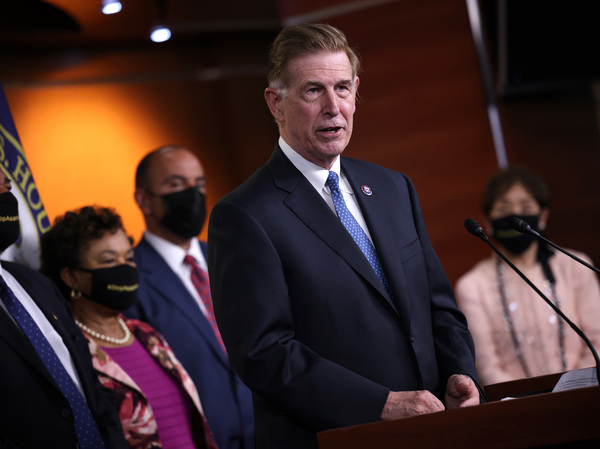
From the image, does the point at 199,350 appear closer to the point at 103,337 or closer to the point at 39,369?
the point at 103,337

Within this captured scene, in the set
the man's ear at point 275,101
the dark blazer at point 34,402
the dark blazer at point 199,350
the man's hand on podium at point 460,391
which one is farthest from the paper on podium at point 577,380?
the dark blazer at point 199,350

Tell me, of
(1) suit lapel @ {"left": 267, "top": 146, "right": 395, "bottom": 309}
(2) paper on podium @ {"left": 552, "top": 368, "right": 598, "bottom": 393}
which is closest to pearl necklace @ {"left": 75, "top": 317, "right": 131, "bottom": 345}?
(1) suit lapel @ {"left": 267, "top": 146, "right": 395, "bottom": 309}

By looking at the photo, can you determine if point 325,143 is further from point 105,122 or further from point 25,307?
point 105,122

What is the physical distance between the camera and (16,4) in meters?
4.47

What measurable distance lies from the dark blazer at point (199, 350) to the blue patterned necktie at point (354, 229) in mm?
1400

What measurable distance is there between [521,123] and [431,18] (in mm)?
919

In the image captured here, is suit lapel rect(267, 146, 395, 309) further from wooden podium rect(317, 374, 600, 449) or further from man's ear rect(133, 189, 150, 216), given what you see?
man's ear rect(133, 189, 150, 216)

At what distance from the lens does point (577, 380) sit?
1.73 m

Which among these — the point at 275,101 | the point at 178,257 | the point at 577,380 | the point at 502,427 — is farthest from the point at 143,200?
the point at 502,427

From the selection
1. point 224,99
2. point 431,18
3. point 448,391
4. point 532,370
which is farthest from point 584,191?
point 448,391

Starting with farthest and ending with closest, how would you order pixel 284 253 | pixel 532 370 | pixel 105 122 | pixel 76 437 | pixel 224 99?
pixel 224 99, pixel 105 122, pixel 532 370, pixel 76 437, pixel 284 253

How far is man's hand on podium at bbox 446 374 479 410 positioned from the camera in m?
1.89

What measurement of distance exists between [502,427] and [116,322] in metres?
1.97

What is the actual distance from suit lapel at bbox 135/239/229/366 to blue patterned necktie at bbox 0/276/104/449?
0.85 m
